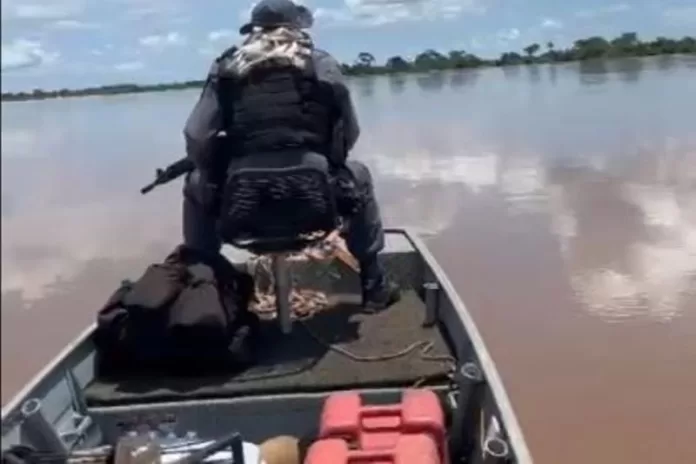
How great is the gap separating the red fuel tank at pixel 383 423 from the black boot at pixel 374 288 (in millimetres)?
1317

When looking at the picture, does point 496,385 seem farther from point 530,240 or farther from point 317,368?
point 530,240

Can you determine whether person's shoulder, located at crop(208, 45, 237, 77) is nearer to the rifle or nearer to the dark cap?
the dark cap

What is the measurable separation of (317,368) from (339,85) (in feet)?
2.86

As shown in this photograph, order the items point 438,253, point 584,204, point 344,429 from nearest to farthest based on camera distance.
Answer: point 344,429, point 438,253, point 584,204

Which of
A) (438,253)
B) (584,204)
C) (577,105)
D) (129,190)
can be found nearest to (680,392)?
(438,253)

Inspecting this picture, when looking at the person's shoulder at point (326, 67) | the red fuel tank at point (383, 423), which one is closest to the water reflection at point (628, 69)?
the person's shoulder at point (326, 67)

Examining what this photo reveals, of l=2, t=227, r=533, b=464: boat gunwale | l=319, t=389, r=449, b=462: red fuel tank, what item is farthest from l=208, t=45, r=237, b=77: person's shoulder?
l=319, t=389, r=449, b=462: red fuel tank

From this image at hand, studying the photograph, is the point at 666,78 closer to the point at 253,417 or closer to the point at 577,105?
the point at 577,105

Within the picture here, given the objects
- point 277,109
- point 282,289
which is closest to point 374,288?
point 282,289

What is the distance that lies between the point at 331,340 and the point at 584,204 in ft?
28.0

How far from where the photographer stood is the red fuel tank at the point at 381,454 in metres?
2.00

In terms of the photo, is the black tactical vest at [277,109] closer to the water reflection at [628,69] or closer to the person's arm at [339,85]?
the person's arm at [339,85]

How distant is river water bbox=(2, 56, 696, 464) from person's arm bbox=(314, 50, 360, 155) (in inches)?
20.8

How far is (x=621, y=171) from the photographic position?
512 inches
